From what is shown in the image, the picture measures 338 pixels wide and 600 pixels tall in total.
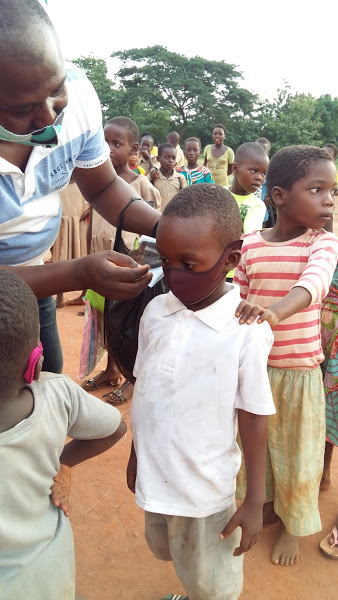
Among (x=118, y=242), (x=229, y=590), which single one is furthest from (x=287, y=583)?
(x=118, y=242)

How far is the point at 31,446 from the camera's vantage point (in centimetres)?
121

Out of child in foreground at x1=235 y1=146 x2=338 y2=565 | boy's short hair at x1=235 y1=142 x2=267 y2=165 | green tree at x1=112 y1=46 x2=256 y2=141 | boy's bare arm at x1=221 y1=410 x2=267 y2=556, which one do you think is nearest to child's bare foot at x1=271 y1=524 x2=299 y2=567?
child in foreground at x1=235 y1=146 x2=338 y2=565

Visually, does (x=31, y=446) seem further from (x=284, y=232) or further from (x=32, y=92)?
(x=284, y=232)

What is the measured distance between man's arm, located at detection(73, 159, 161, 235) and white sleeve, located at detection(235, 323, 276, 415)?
70 cm

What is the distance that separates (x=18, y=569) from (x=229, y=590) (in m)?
0.65

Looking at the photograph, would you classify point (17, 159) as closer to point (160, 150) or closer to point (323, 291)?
point (323, 291)

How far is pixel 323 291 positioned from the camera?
1.77 m

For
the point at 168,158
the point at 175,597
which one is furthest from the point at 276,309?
the point at 168,158

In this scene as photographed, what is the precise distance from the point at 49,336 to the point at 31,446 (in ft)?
2.44

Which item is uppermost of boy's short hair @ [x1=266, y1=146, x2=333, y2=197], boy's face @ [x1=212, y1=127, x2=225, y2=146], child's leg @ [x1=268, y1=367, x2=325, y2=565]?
boy's short hair @ [x1=266, y1=146, x2=333, y2=197]

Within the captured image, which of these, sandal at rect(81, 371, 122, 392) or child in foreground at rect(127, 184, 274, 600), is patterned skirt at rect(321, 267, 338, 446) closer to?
child in foreground at rect(127, 184, 274, 600)

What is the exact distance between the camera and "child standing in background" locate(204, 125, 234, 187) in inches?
384

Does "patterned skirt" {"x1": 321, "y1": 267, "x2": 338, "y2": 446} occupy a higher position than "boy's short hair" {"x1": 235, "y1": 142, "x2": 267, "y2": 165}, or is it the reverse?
"boy's short hair" {"x1": 235, "y1": 142, "x2": 267, "y2": 165}

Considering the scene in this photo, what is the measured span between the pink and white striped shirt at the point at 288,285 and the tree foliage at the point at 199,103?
20627mm
